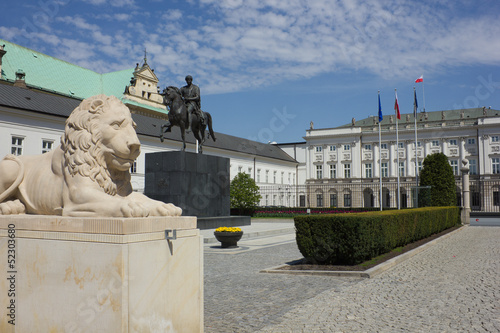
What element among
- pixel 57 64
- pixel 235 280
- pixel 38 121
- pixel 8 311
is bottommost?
pixel 235 280

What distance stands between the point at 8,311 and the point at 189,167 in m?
15.4

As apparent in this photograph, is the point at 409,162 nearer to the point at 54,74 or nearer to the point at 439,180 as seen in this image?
the point at 439,180

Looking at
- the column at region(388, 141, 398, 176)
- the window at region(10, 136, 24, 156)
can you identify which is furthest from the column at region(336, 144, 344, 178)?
the window at region(10, 136, 24, 156)

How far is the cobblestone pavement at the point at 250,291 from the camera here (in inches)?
215

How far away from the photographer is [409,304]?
20.9ft

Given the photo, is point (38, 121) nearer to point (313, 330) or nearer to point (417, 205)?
point (417, 205)

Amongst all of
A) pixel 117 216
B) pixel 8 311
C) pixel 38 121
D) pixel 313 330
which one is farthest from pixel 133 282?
pixel 38 121

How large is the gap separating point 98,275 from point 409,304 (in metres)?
4.85

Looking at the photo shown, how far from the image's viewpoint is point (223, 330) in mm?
5020

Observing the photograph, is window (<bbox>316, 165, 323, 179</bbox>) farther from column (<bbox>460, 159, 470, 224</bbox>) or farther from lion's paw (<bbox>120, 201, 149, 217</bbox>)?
lion's paw (<bbox>120, 201, 149, 217</bbox>)

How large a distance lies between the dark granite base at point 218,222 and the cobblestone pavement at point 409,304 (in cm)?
1104

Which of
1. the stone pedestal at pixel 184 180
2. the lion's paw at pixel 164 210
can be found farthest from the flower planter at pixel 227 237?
the lion's paw at pixel 164 210

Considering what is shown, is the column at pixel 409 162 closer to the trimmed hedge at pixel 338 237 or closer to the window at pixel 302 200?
the window at pixel 302 200

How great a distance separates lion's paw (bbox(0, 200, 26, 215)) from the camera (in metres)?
4.22
